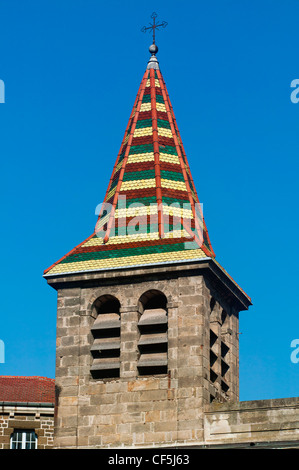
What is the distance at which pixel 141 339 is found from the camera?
43469 mm

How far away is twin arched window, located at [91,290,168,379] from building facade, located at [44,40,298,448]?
1.2 inches

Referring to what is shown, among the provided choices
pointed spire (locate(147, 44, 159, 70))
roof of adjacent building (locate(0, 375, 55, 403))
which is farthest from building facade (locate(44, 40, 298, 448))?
pointed spire (locate(147, 44, 159, 70))

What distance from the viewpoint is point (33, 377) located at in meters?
47.8

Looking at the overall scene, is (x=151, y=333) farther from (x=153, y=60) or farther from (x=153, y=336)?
(x=153, y=60)

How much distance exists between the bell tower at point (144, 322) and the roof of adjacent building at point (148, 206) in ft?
0.15

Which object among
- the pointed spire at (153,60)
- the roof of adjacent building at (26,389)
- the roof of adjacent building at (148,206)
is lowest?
the roof of adjacent building at (26,389)

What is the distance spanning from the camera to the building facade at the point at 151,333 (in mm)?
41750

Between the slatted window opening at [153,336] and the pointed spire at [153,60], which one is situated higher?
the pointed spire at [153,60]

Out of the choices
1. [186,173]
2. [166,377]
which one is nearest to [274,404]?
[166,377]

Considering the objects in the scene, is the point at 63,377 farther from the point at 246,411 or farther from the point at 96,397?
the point at 246,411

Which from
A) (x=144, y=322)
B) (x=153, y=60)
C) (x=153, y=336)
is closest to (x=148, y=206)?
(x=144, y=322)

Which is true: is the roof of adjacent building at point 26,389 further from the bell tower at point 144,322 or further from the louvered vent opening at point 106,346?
the louvered vent opening at point 106,346

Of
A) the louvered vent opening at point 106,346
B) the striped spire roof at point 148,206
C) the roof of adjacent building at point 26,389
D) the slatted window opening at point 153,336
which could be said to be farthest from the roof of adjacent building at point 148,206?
the roof of adjacent building at point 26,389

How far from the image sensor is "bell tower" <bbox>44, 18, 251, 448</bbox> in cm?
4225
